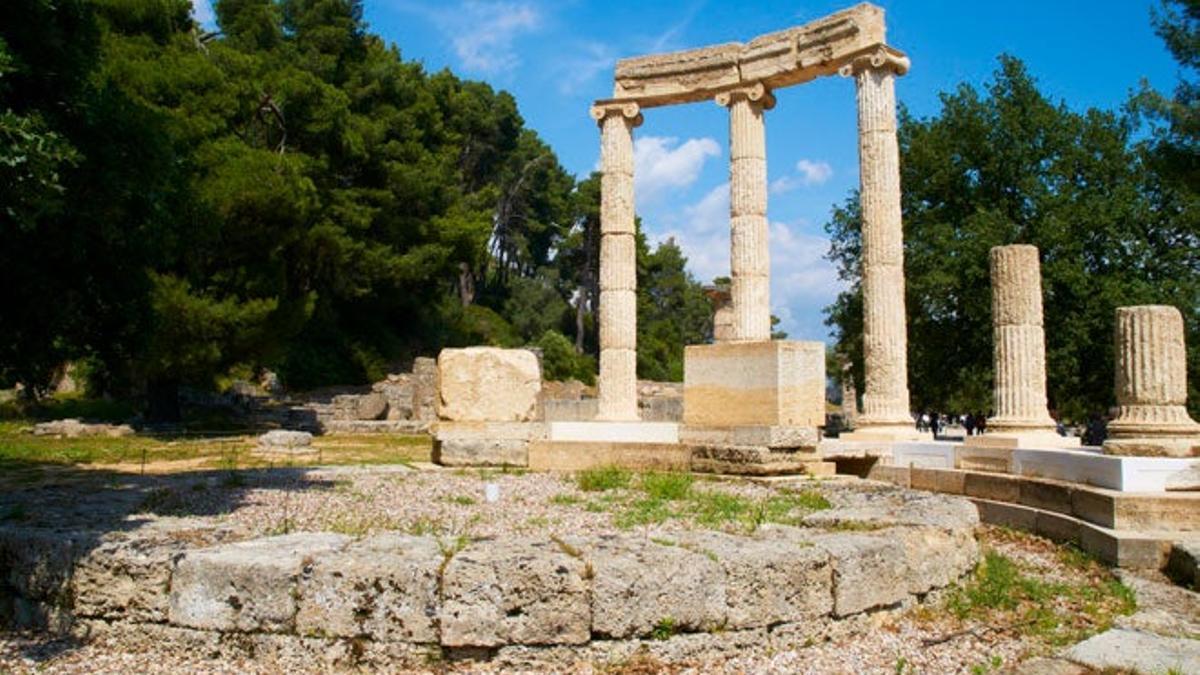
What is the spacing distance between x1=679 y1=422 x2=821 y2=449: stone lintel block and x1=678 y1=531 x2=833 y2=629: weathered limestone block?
4725 millimetres

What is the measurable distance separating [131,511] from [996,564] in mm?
5955

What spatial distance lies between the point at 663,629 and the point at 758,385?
568cm

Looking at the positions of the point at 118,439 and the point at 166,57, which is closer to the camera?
the point at 118,439

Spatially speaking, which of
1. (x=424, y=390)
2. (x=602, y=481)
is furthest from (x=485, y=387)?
(x=424, y=390)

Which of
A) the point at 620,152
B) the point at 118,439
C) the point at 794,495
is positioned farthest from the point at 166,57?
the point at 794,495

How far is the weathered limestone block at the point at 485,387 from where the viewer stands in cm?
1100

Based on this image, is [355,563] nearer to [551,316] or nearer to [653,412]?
[653,412]

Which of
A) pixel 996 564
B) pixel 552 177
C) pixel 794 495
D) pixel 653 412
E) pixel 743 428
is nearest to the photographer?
pixel 996 564

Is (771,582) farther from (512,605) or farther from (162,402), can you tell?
(162,402)

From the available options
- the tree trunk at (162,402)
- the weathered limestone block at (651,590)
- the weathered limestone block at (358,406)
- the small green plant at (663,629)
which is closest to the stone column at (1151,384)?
the weathered limestone block at (651,590)

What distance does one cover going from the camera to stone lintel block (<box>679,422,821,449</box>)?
30.7 ft

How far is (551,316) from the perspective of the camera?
48031mm

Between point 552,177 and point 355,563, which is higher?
point 552,177

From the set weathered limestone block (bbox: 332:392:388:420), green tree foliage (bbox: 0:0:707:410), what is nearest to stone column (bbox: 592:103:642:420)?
green tree foliage (bbox: 0:0:707:410)
